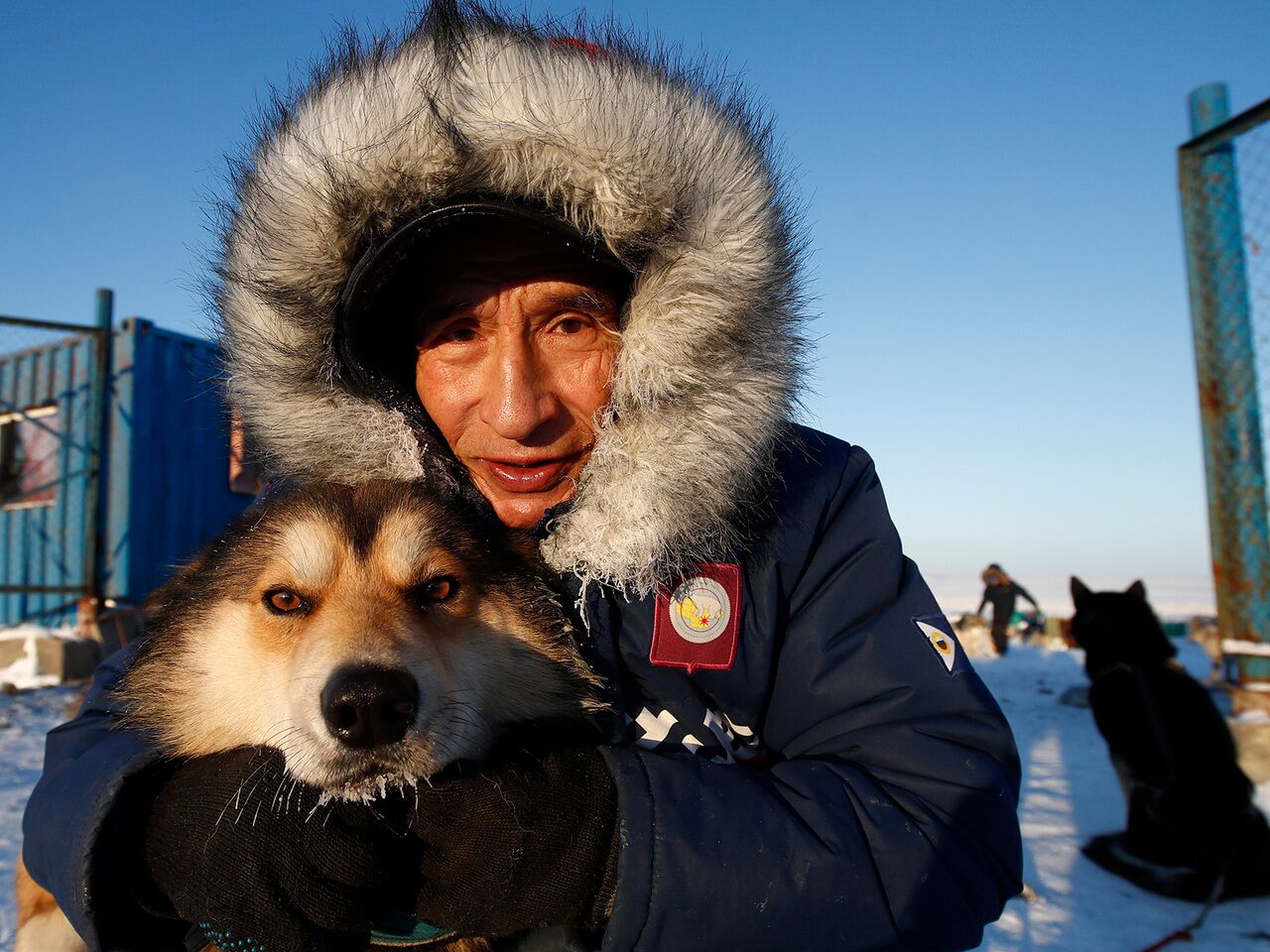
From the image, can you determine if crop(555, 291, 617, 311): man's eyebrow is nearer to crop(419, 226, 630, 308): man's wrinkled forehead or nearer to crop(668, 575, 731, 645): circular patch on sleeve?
crop(419, 226, 630, 308): man's wrinkled forehead

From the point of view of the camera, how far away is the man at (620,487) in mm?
1429

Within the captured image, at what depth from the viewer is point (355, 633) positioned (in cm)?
164

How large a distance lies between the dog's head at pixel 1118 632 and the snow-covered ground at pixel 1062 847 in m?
0.84

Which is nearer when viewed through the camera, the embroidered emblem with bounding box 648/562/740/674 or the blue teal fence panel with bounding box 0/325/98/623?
the embroidered emblem with bounding box 648/562/740/674

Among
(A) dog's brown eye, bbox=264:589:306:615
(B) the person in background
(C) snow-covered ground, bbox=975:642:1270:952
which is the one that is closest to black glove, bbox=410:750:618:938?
(A) dog's brown eye, bbox=264:589:306:615

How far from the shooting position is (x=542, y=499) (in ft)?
6.93

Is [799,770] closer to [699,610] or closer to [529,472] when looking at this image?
[699,610]

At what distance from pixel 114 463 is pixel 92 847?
29.1 feet

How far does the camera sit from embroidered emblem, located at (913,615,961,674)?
1.67 metres

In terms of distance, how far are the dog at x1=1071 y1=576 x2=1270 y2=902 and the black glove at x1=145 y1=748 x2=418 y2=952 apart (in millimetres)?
3612

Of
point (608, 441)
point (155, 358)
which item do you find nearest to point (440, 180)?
point (608, 441)

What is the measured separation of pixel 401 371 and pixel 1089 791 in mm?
5122

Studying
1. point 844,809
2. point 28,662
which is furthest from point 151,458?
point 844,809

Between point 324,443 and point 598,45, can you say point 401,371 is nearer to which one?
point 324,443
